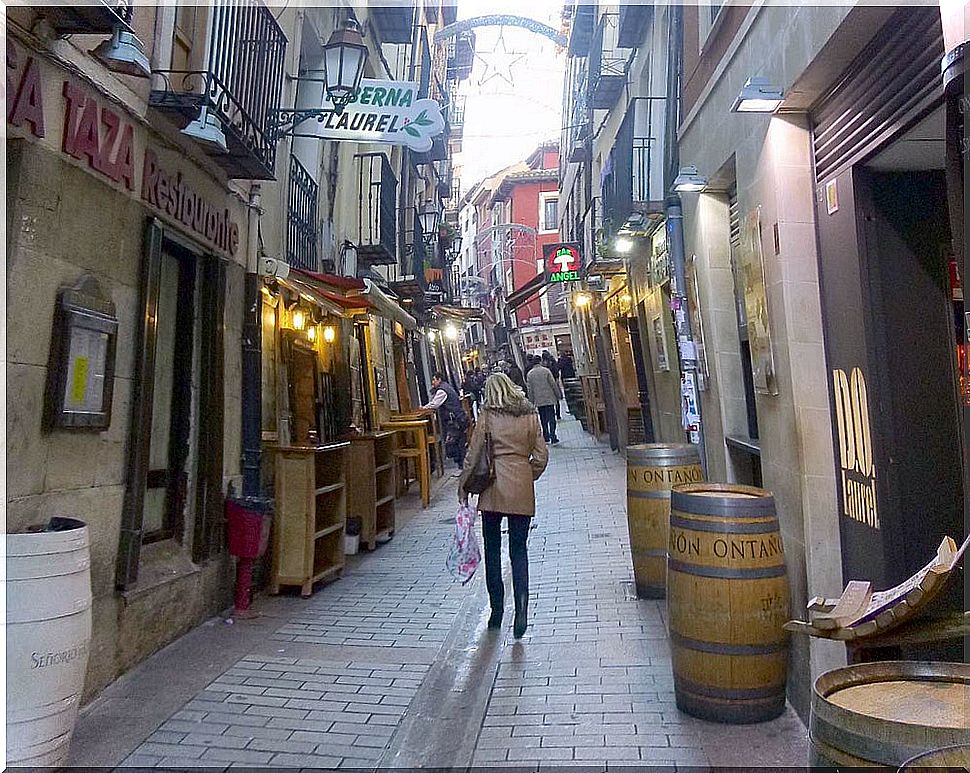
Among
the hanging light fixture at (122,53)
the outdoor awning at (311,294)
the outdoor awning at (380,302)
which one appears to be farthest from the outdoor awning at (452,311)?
the hanging light fixture at (122,53)

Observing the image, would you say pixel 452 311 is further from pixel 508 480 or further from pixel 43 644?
pixel 43 644

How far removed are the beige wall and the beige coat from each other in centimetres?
155

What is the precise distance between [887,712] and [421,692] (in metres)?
2.86

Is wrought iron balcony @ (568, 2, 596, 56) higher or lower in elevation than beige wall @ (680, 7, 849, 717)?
higher

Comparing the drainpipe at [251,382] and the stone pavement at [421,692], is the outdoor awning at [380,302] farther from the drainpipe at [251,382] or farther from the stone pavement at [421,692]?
the stone pavement at [421,692]

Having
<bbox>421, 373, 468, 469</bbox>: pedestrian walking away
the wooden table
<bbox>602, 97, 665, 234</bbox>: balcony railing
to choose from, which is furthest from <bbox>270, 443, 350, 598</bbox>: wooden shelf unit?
<bbox>421, 373, 468, 469</bbox>: pedestrian walking away

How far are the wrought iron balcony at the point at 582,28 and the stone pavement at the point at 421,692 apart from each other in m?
13.3

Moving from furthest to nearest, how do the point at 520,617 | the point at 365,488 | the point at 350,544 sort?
the point at 365,488
the point at 350,544
the point at 520,617

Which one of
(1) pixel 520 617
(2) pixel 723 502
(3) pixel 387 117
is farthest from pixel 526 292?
(2) pixel 723 502

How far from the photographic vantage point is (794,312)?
13.5 feet

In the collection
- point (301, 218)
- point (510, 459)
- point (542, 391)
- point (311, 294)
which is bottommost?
point (510, 459)

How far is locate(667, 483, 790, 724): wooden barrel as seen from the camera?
11.7 ft

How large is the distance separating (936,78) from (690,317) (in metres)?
3.89

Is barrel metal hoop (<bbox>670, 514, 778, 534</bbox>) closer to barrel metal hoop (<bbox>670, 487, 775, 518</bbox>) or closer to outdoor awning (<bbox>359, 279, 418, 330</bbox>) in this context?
barrel metal hoop (<bbox>670, 487, 775, 518</bbox>)
